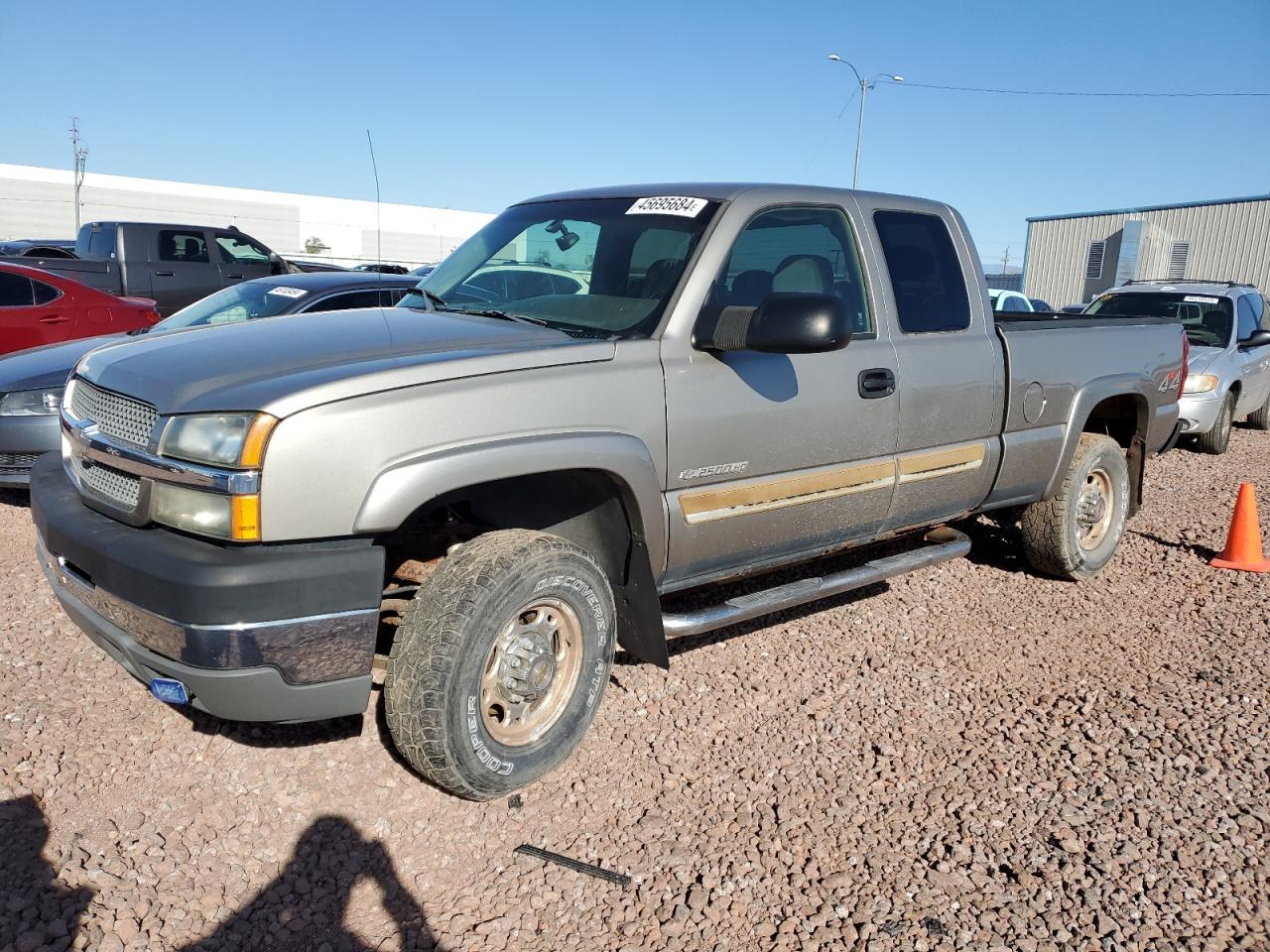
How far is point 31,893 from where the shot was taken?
264 centimetres

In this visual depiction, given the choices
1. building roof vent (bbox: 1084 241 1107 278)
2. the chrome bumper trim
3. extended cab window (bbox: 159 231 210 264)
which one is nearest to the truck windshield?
Result: the chrome bumper trim

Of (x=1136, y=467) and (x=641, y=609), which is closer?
(x=641, y=609)

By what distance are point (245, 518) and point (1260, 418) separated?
13.4m

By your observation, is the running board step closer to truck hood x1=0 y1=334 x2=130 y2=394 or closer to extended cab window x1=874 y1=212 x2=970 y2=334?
extended cab window x1=874 y1=212 x2=970 y2=334

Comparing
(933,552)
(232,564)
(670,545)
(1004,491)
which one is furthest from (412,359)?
(1004,491)

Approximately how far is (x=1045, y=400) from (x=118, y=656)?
13.6ft

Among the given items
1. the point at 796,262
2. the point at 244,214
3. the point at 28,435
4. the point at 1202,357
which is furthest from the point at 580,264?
the point at 244,214

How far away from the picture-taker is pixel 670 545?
351cm

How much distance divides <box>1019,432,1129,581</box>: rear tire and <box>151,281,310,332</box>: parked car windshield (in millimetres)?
4771

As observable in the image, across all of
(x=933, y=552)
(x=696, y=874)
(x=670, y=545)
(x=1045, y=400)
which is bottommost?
(x=696, y=874)

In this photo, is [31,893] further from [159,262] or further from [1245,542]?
[159,262]

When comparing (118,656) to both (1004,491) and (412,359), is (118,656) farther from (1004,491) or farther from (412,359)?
(1004,491)

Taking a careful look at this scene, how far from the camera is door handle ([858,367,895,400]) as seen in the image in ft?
13.1

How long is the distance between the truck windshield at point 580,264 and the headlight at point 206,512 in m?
1.38
